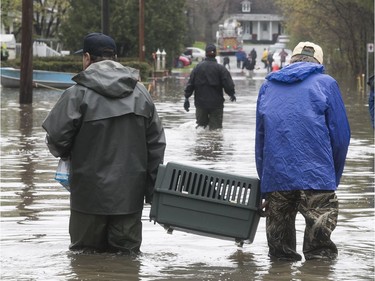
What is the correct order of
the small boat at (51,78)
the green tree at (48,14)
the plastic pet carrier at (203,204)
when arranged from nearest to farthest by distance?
the plastic pet carrier at (203,204)
the small boat at (51,78)
the green tree at (48,14)

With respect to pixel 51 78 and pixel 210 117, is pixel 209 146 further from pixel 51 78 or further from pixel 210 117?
pixel 51 78

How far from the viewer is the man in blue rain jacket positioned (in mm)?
7770

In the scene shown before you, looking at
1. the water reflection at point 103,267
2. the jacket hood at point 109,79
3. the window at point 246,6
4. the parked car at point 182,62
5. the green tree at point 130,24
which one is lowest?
the parked car at point 182,62

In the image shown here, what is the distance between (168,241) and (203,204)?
1.57 metres

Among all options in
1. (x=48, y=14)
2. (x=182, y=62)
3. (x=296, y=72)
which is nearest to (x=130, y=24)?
(x=48, y=14)

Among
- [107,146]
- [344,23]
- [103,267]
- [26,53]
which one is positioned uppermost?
[344,23]

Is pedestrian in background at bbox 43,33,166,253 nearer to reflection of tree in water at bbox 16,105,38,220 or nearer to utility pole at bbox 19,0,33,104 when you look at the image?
reflection of tree in water at bbox 16,105,38,220

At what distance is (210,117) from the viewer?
21.0 m

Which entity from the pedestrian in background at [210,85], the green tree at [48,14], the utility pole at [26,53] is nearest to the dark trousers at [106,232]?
the pedestrian in background at [210,85]

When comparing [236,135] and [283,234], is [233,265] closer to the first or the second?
[283,234]

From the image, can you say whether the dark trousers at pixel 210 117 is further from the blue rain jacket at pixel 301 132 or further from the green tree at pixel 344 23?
the green tree at pixel 344 23

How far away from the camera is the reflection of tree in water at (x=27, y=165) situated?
36.5 feet

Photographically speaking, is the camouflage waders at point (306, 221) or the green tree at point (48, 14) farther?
the green tree at point (48, 14)

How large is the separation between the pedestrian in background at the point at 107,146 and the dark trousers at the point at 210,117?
1296 centimetres
